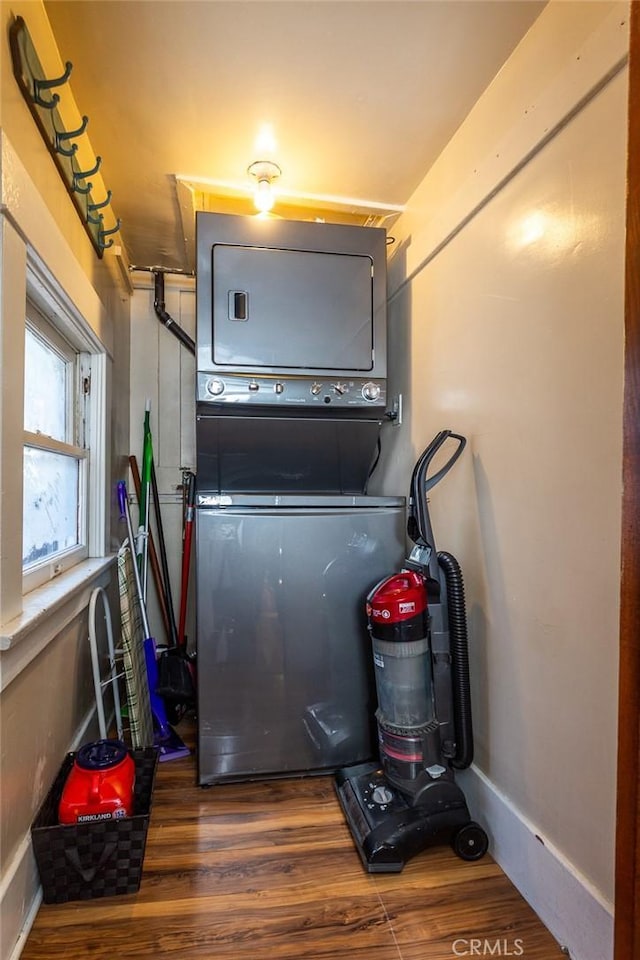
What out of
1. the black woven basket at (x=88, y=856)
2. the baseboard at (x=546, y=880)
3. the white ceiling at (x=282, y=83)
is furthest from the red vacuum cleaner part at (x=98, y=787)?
the white ceiling at (x=282, y=83)

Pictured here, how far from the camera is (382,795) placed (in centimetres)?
159

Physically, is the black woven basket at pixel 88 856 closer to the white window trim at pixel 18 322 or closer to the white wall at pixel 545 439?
the white window trim at pixel 18 322

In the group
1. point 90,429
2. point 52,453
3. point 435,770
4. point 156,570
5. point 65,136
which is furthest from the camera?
point 156,570

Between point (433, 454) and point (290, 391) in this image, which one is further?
point (290, 391)

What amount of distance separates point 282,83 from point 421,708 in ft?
6.54

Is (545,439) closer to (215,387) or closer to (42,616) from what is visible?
(215,387)

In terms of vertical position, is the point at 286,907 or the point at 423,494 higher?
the point at 423,494

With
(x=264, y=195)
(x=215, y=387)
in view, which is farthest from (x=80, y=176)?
(x=215, y=387)

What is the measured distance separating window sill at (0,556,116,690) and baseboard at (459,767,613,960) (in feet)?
4.44

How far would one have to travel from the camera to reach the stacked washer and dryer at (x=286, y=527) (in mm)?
1897

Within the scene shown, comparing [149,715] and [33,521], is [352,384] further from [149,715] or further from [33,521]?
[149,715]

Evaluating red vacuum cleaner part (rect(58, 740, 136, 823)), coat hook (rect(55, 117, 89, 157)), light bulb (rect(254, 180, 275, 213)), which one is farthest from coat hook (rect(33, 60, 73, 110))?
red vacuum cleaner part (rect(58, 740, 136, 823))

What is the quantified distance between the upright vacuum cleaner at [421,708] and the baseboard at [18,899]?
34.4 inches

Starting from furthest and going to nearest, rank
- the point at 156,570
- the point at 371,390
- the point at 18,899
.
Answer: the point at 156,570 < the point at 371,390 < the point at 18,899
